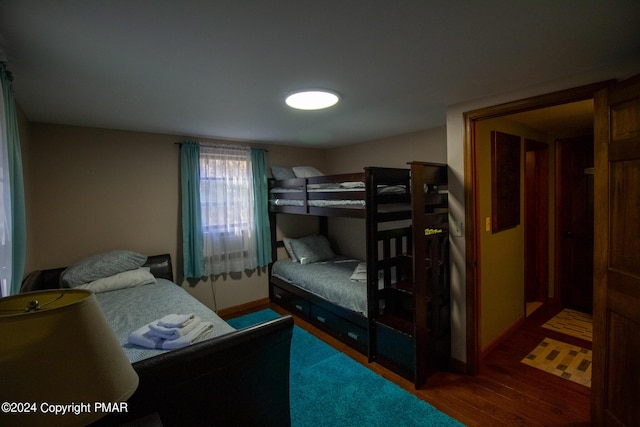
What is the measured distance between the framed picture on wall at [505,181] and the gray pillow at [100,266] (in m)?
3.48

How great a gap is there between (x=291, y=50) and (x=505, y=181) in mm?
2504

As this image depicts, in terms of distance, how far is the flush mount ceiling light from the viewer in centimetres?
201

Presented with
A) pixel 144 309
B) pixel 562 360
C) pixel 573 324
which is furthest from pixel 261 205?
pixel 573 324

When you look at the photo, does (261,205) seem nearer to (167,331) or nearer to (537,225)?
(167,331)

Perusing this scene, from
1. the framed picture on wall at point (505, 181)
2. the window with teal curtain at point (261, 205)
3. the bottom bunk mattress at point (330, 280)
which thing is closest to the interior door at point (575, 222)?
the framed picture on wall at point (505, 181)

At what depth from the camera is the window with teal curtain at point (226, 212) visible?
3.51 meters

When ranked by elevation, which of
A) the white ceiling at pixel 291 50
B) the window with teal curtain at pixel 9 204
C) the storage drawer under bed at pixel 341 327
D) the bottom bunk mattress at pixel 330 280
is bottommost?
the storage drawer under bed at pixel 341 327

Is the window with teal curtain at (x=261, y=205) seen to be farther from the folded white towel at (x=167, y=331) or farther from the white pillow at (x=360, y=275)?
the folded white towel at (x=167, y=331)

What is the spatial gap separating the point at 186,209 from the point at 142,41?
2.40 m

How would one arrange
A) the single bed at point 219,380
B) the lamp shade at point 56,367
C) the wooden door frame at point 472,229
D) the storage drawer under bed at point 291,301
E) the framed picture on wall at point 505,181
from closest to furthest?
the lamp shade at point 56,367, the single bed at point 219,380, the wooden door frame at point 472,229, the framed picture on wall at point 505,181, the storage drawer under bed at point 291,301

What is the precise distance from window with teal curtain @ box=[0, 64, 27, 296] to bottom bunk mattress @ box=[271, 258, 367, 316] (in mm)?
2331

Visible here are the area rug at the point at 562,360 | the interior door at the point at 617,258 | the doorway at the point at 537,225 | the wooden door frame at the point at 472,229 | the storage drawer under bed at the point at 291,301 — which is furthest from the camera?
the doorway at the point at 537,225

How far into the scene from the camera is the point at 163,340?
5.68 feet

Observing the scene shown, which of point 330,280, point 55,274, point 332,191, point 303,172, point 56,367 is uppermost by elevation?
point 303,172
